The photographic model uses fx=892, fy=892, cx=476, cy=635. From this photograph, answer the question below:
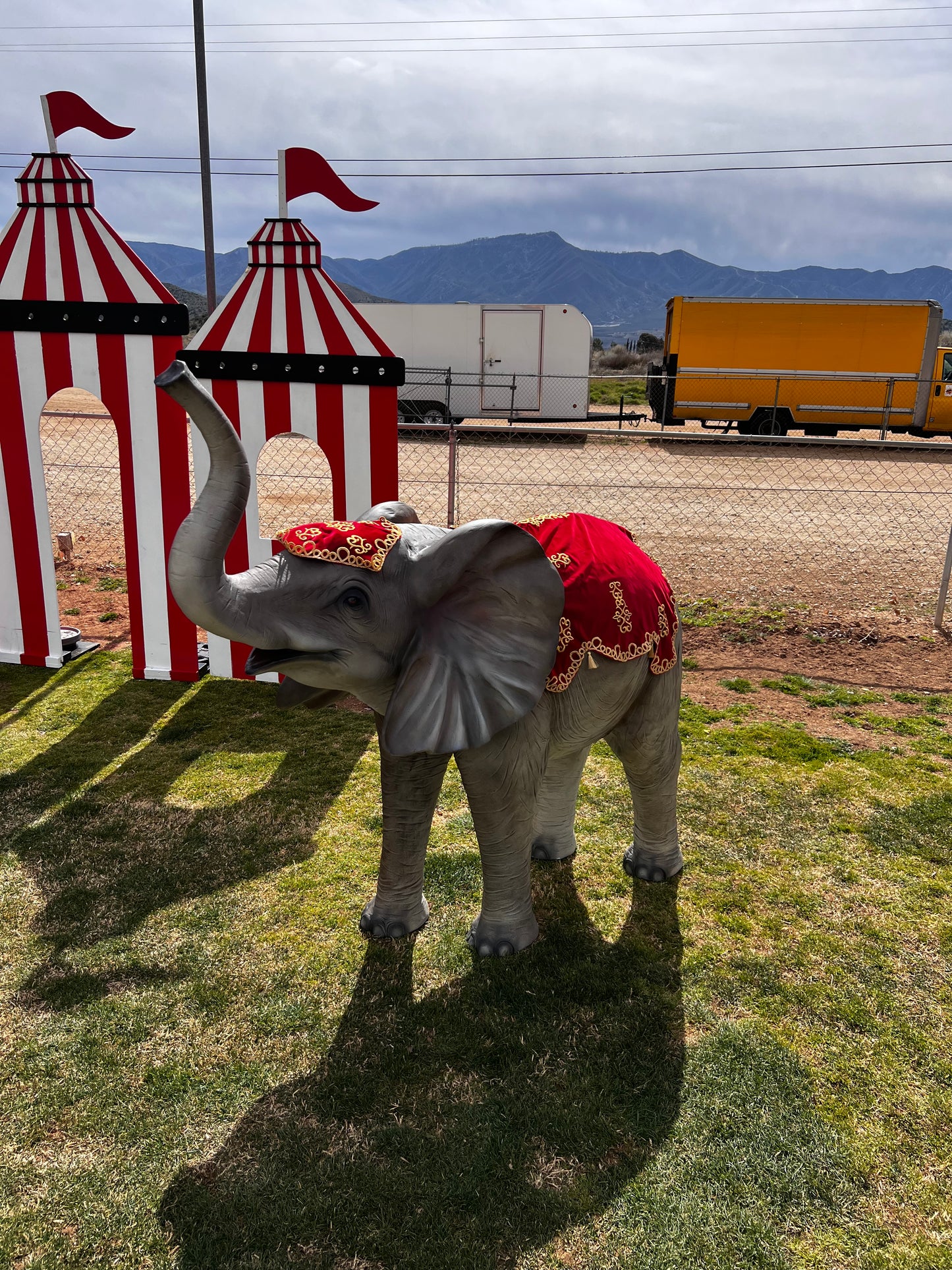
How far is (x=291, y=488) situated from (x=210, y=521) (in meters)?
12.5

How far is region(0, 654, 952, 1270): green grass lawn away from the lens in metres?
2.49

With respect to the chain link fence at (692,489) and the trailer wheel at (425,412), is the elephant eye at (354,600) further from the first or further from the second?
the trailer wheel at (425,412)

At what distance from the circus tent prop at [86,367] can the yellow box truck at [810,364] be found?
1545 cm

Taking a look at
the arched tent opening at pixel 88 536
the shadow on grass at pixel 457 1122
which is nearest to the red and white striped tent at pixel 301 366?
the arched tent opening at pixel 88 536

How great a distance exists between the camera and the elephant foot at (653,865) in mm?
4148

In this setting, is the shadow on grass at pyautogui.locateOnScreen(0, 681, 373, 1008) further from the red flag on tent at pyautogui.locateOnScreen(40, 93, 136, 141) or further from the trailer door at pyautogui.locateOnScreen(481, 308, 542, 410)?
the trailer door at pyautogui.locateOnScreen(481, 308, 542, 410)

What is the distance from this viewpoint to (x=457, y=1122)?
9.21ft

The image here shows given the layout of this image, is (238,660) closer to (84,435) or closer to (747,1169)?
(747,1169)

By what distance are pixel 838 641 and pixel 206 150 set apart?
1199 cm

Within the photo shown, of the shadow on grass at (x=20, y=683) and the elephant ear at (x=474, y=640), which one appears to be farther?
the shadow on grass at (x=20, y=683)

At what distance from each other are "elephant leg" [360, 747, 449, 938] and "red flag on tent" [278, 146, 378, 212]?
176 inches

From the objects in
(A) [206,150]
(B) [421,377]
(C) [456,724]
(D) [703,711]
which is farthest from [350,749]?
(B) [421,377]

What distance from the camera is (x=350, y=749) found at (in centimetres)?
553

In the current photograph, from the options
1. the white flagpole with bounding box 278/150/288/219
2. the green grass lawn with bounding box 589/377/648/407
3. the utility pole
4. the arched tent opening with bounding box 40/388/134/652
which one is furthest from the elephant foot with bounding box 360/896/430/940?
the green grass lawn with bounding box 589/377/648/407
